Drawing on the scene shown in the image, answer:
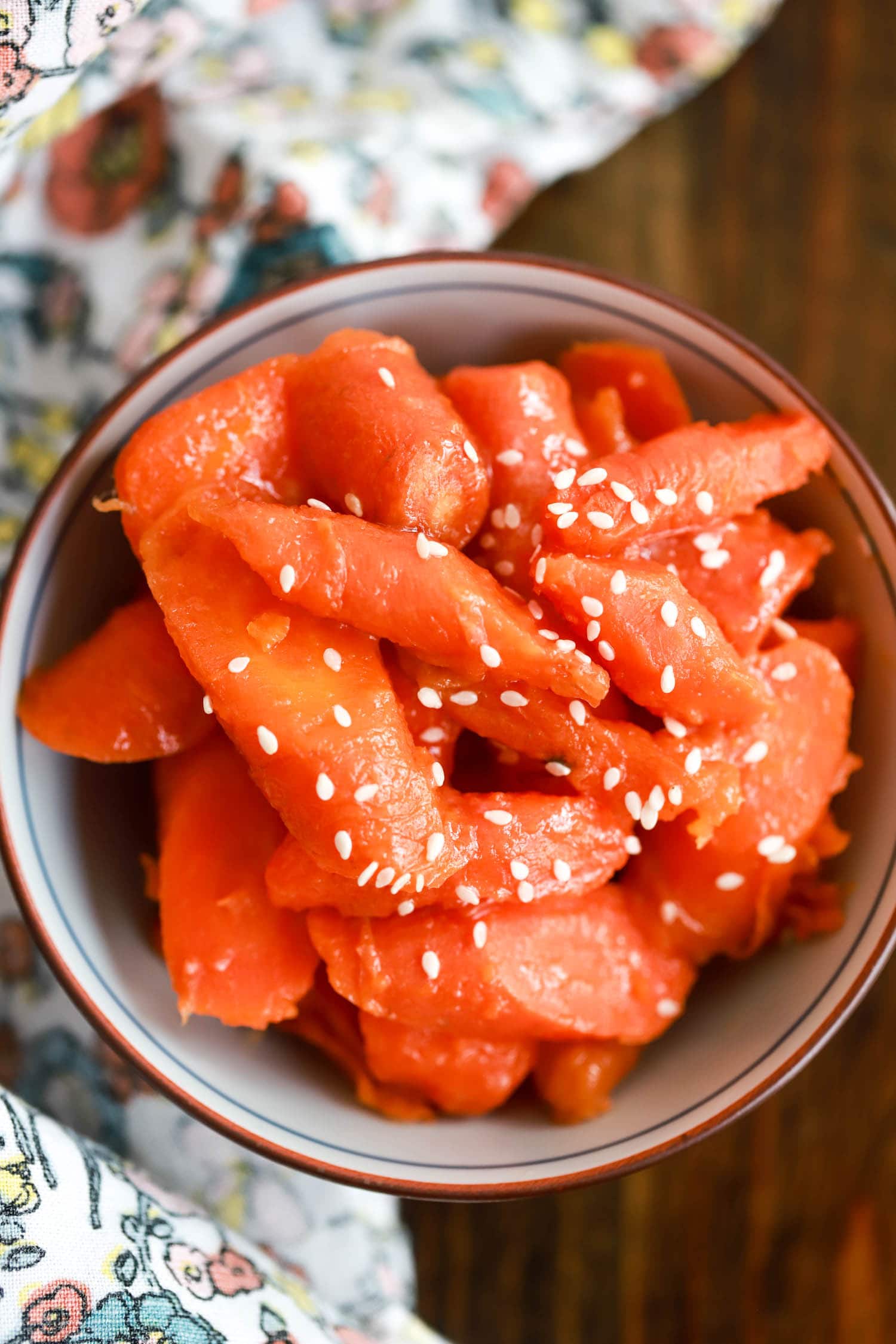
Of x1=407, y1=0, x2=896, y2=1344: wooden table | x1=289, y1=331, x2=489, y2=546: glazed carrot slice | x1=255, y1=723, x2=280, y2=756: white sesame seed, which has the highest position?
x1=289, y1=331, x2=489, y2=546: glazed carrot slice

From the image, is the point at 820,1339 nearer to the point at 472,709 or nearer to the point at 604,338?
the point at 472,709

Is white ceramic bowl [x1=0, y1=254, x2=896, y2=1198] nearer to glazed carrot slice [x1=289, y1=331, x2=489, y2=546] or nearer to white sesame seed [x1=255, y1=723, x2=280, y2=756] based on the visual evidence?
glazed carrot slice [x1=289, y1=331, x2=489, y2=546]

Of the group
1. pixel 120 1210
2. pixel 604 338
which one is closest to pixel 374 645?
pixel 604 338

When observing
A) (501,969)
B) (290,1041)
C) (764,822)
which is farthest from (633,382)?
(290,1041)

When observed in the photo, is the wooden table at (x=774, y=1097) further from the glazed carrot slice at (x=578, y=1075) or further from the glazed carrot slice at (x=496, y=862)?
the glazed carrot slice at (x=496, y=862)

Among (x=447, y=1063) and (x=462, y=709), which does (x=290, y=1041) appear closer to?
(x=447, y=1063)

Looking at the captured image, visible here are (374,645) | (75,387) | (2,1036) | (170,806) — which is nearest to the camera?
(374,645)

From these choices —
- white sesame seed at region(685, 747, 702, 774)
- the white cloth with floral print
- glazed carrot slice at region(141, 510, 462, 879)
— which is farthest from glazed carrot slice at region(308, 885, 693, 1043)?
the white cloth with floral print
